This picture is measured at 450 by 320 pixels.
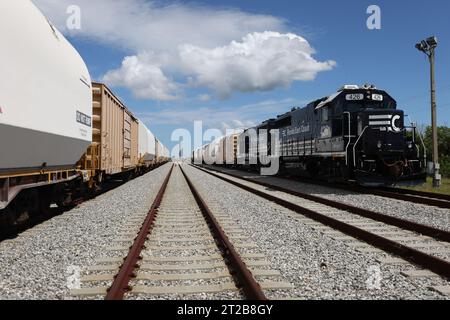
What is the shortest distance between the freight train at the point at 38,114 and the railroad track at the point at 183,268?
1.92m

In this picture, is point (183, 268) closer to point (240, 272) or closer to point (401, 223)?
point (240, 272)

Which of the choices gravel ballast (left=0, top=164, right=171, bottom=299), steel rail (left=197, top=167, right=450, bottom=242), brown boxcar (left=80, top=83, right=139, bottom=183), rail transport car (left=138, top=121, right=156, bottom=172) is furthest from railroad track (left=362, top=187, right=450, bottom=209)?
rail transport car (left=138, top=121, right=156, bottom=172)

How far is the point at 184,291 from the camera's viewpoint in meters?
4.46

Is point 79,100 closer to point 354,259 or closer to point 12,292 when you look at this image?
point 12,292

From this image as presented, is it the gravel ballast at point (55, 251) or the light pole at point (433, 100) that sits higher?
the light pole at point (433, 100)

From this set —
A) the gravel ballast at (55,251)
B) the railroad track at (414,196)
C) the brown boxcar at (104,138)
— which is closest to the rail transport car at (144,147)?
the brown boxcar at (104,138)

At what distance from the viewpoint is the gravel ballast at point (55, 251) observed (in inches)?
183

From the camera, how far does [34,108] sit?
22.7 ft

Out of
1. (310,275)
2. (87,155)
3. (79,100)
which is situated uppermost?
(79,100)

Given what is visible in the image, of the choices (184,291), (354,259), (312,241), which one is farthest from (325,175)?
(184,291)

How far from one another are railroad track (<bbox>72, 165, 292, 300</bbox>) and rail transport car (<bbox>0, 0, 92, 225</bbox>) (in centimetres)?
192

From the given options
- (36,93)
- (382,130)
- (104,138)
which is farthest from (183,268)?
(382,130)

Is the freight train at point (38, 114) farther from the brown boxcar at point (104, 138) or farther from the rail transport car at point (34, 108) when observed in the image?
the brown boxcar at point (104, 138)
